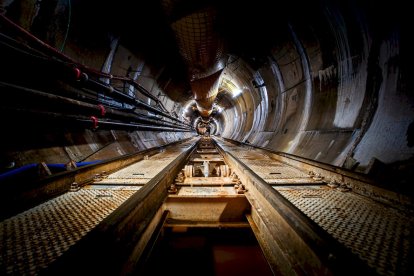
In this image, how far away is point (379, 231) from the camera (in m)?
1.30

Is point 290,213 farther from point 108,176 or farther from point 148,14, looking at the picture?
point 148,14

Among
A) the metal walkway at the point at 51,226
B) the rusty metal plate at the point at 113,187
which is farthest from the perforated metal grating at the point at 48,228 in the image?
the rusty metal plate at the point at 113,187

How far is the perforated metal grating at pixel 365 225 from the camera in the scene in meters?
1.02

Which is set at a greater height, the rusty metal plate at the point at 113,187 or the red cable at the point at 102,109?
the red cable at the point at 102,109

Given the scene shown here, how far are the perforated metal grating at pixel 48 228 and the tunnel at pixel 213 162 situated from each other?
0.04 feet

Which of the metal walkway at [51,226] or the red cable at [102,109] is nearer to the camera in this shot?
the metal walkway at [51,226]

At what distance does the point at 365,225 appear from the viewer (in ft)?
4.54

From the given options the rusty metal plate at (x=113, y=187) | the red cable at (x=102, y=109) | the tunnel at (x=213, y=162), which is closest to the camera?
the tunnel at (x=213, y=162)

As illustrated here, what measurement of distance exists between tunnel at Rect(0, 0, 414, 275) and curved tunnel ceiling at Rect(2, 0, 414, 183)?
0.03m

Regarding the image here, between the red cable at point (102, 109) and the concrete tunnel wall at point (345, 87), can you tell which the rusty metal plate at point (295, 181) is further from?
the red cable at point (102, 109)

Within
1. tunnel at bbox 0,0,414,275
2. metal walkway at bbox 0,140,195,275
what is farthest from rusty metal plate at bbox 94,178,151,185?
metal walkway at bbox 0,140,195,275

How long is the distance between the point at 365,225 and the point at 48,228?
2.40 meters

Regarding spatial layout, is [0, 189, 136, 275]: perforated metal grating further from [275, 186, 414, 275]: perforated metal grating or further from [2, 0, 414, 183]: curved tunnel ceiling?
[2, 0, 414, 183]: curved tunnel ceiling

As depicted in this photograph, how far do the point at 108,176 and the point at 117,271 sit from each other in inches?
79.7
